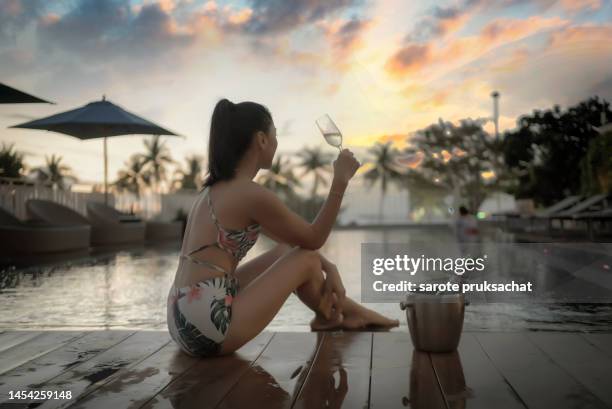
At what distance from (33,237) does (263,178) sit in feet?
104

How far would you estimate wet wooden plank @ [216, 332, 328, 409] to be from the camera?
2088mm

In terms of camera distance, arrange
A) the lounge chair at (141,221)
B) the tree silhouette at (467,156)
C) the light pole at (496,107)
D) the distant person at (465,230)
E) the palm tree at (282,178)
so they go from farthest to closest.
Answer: the palm tree at (282,178), the tree silhouette at (467,156), the light pole at (496,107), the lounge chair at (141,221), the distant person at (465,230)

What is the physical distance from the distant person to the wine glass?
19.7 ft

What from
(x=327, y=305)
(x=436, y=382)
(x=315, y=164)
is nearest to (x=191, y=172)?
(x=315, y=164)

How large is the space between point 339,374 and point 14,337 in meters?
1.99

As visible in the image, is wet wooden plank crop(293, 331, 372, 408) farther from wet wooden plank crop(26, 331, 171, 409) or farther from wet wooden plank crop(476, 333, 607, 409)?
wet wooden plank crop(26, 331, 171, 409)

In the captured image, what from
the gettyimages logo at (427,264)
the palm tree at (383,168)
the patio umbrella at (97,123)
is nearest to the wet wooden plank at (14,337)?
the gettyimages logo at (427,264)

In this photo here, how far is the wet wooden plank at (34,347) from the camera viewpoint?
2793mm

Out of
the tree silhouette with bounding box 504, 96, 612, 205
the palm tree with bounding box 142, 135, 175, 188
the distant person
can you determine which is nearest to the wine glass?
the distant person

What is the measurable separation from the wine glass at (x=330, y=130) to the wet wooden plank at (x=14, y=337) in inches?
75.9

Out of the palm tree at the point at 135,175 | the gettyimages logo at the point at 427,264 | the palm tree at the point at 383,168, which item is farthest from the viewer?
the palm tree at the point at 135,175

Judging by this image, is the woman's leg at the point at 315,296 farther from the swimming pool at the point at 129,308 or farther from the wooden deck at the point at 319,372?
the swimming pool at the point at 129,308

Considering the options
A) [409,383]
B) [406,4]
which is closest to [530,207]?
[406,4]

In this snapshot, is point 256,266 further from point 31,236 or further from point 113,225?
point 113,225
